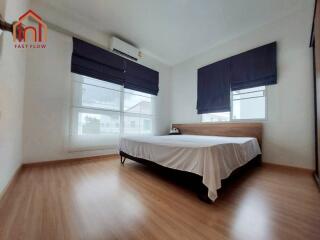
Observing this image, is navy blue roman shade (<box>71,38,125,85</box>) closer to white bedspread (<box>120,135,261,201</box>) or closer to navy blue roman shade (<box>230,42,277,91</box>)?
white bedspread (<box>120,135,261,201</box>)

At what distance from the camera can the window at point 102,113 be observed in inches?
116

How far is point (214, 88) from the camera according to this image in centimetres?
372

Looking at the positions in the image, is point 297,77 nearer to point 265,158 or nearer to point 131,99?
point 265,158

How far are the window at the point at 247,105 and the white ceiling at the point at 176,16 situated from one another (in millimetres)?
1465

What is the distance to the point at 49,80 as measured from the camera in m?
2.64

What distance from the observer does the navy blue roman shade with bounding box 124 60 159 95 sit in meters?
3.75

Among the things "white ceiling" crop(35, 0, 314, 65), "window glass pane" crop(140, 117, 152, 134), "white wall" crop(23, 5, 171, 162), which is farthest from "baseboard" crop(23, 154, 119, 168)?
"white ceiling" crop(35, 0, 314, 65)

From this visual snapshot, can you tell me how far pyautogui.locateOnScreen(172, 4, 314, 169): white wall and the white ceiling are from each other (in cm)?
28

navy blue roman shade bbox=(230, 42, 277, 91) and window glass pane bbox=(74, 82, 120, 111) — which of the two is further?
window glass pane bbox=(74, 82, 120, 111)

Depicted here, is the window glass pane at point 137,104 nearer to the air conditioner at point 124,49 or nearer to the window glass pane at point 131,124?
the window glass pane at point 131,124

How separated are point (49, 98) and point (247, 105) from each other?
4258mm

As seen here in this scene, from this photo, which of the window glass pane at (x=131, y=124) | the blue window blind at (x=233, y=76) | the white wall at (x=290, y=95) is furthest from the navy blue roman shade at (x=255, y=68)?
the window glass pane at (x=131, y=124)

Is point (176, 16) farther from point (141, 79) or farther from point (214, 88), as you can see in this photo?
point (214, 88)

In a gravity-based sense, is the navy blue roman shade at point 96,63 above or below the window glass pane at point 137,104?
above
